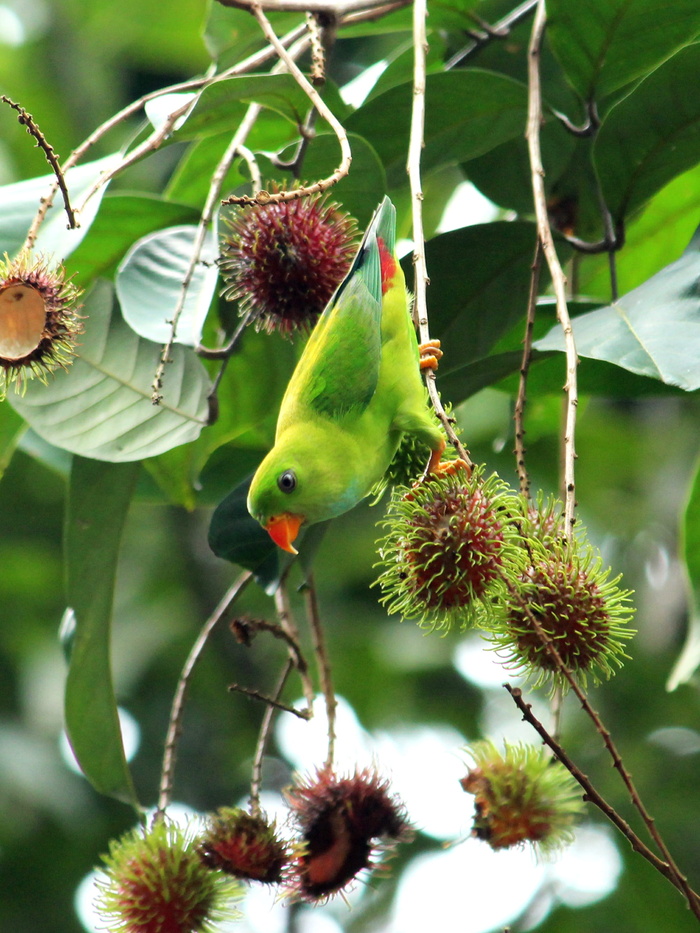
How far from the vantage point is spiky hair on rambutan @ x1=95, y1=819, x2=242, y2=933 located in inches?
75.5

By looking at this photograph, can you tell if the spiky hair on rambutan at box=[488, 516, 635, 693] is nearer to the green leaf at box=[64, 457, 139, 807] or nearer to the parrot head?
the parrot head

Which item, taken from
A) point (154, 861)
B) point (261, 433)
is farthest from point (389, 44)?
point (154, 861)

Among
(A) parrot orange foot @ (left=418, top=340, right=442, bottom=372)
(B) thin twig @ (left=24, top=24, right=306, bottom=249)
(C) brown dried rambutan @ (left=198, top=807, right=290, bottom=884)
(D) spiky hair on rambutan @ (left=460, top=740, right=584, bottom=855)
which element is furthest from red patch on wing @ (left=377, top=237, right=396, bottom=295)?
(C) brown dried rambutan @ (left=198, top=807, right=290, bottom=884)

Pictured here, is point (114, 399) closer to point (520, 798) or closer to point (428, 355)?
point (428, 355)

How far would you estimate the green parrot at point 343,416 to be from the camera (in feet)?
6.43

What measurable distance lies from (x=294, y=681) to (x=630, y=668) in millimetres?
1698

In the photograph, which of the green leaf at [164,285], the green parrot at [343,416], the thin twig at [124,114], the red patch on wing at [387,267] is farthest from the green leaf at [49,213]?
the red patch on wing at [387,267]

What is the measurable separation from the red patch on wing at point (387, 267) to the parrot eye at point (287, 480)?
0.62 m

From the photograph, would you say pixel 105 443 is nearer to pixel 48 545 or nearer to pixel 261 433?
pixel 261 433

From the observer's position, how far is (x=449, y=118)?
7.82 feet

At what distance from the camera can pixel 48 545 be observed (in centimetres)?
478

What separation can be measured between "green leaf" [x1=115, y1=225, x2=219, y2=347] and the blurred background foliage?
1.57 m

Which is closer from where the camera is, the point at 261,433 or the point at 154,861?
the point at 154,861

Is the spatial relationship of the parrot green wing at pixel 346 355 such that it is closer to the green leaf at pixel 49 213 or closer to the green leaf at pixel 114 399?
the green leaf at pixel 114 399
